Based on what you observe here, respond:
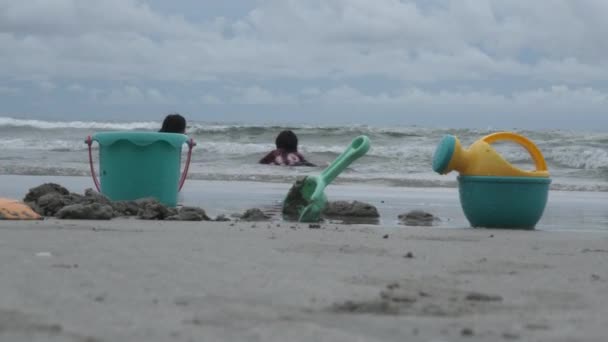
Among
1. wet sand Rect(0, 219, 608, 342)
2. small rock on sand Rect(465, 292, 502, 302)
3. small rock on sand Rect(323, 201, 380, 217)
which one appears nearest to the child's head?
small rock on sand Rect(323, 201, 380, 217)

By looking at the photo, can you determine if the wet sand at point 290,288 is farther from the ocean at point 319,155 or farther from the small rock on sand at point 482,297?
the ocean at point 319,155

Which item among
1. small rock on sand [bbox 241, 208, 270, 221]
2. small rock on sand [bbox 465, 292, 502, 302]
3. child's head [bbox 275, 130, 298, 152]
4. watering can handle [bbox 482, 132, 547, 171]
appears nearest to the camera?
small rock on sand [bbox 465, 292, 502, 302]

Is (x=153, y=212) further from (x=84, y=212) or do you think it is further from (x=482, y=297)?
(x=482, y=297)

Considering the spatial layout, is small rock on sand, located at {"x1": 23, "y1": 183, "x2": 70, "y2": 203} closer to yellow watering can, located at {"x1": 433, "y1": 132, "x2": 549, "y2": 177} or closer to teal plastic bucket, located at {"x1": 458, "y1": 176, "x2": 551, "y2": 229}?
yellow watering can, located at {"x1": 433, "y1": 132, "x2": 549, "y2": 177}

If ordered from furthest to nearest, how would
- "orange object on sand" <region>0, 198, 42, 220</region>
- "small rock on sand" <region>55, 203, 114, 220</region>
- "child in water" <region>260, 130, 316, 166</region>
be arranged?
1. "child in water" <region>260, 130, 316, 166</region>
2. "small rock on sand" <region>55, 203, 114, 220</region>
3. "orange object on sand" <region>0, 198, 42, 220</region>

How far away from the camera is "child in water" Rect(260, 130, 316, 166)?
12.9 metres

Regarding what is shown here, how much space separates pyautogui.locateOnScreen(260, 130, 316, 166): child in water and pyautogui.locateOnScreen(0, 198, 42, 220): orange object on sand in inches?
331

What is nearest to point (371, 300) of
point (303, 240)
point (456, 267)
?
point (456, 267)

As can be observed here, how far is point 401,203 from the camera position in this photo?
24.3 feet

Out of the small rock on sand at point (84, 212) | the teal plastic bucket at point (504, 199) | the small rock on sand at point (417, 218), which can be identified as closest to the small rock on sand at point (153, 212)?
the small rock on sand at point (84, 212)

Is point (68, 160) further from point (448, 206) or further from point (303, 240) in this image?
point (303, 240)

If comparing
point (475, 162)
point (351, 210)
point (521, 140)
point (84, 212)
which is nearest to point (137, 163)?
point (84, 212)

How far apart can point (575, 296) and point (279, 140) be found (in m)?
11.0

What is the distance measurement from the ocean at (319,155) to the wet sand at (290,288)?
264 inches
